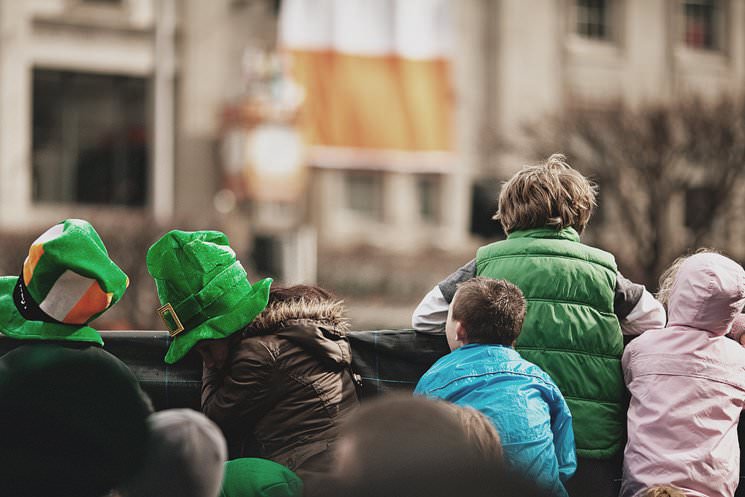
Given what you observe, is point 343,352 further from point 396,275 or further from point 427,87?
point 427,87

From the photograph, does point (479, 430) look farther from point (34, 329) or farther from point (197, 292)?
point (34, 329)

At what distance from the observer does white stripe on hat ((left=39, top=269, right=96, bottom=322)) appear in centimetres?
393

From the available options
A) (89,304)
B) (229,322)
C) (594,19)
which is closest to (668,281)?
(229,322)

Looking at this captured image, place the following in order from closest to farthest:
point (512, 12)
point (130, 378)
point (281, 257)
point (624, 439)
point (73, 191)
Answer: point (130, 378) → point (624, 439) → point (281, 257) → point (73, 191) → point (512, 12)

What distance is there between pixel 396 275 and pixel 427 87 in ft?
14.7

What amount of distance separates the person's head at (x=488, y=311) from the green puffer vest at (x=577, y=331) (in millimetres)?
302

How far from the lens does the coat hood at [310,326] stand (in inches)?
173

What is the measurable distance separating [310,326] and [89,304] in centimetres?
84

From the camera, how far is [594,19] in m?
30.9

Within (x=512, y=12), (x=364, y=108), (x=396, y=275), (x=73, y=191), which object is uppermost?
(x=512, y=12)

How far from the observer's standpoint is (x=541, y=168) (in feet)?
15.6

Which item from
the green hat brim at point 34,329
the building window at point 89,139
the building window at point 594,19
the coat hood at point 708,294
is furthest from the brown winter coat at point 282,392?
the building window at point 594,19

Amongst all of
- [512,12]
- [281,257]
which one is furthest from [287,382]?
[512,12]

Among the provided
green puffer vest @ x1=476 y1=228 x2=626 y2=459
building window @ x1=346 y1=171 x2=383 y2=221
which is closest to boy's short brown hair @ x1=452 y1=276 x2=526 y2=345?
green puffer vest @ x1=476 y1=228 x2=626 y2=459
